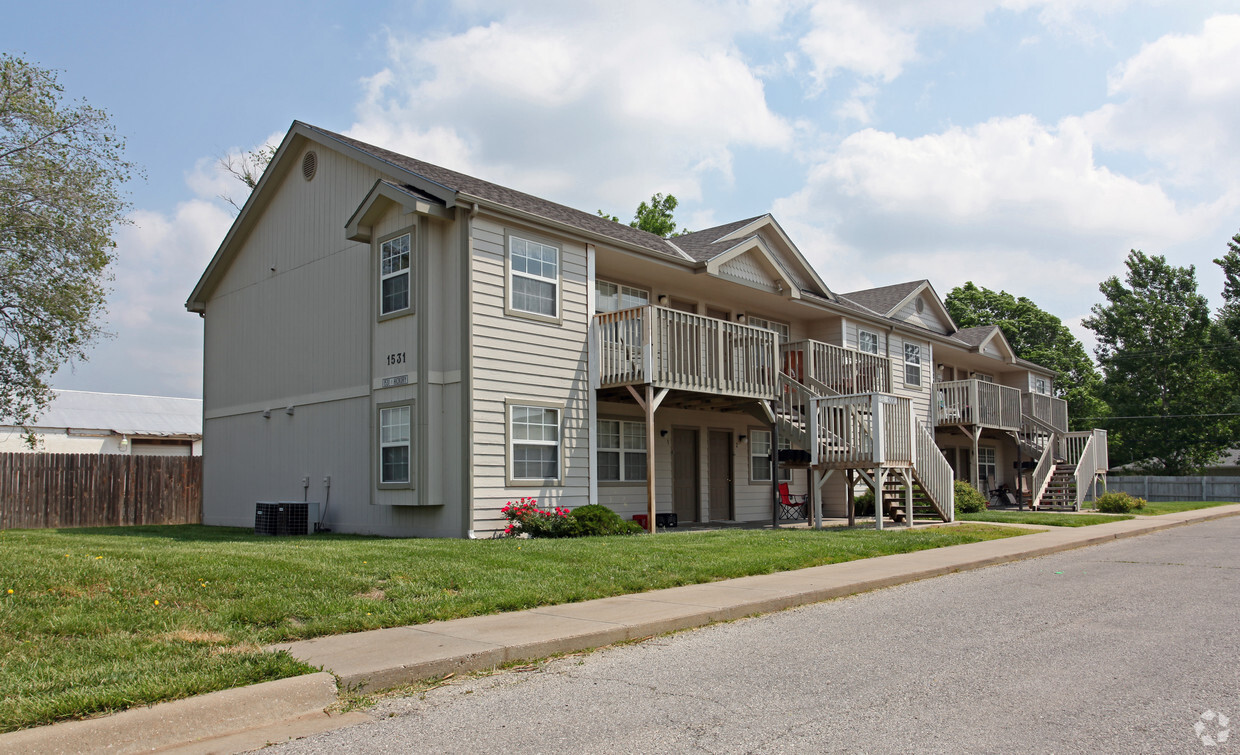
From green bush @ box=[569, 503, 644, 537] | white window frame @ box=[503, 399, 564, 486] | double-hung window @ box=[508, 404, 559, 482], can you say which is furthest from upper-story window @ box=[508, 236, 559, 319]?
green bush @ box=[569, 503, 644, 537]

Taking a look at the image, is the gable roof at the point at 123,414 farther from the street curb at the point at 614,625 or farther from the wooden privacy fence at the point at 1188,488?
the wooden privacy fence at the point at 1188,488

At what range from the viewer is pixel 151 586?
27.0 ft

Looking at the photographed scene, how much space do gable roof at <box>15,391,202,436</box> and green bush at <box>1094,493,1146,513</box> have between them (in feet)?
102

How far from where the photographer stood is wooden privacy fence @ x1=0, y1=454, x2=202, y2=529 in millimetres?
20078

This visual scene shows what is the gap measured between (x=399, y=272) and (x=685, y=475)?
27.2 feet

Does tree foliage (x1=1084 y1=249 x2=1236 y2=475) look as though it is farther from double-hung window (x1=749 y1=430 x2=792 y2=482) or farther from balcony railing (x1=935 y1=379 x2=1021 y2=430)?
double-hung window (x1=749 y1=430 x2=792 y2=482)

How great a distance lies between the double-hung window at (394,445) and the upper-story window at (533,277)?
271 cm

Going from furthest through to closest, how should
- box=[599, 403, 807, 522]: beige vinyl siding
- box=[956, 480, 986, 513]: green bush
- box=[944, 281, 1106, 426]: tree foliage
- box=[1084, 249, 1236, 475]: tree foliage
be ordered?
box=[944, 281, 1106, 426]: tree foliage → box=[1084, 249, 1236, 475]: tree foliage → box=[956, 480, 986, 513]: green bush → box=[599, 403, 807, 522]: beige vinyl siding

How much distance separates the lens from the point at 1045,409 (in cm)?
3247

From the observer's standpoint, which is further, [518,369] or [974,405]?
[974,405]

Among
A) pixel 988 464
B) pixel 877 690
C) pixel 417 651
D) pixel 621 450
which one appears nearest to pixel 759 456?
pixel 621 450

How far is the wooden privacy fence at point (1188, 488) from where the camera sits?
138 ft

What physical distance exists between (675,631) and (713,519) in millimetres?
13627

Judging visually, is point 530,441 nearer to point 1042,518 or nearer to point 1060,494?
point 1042,518
